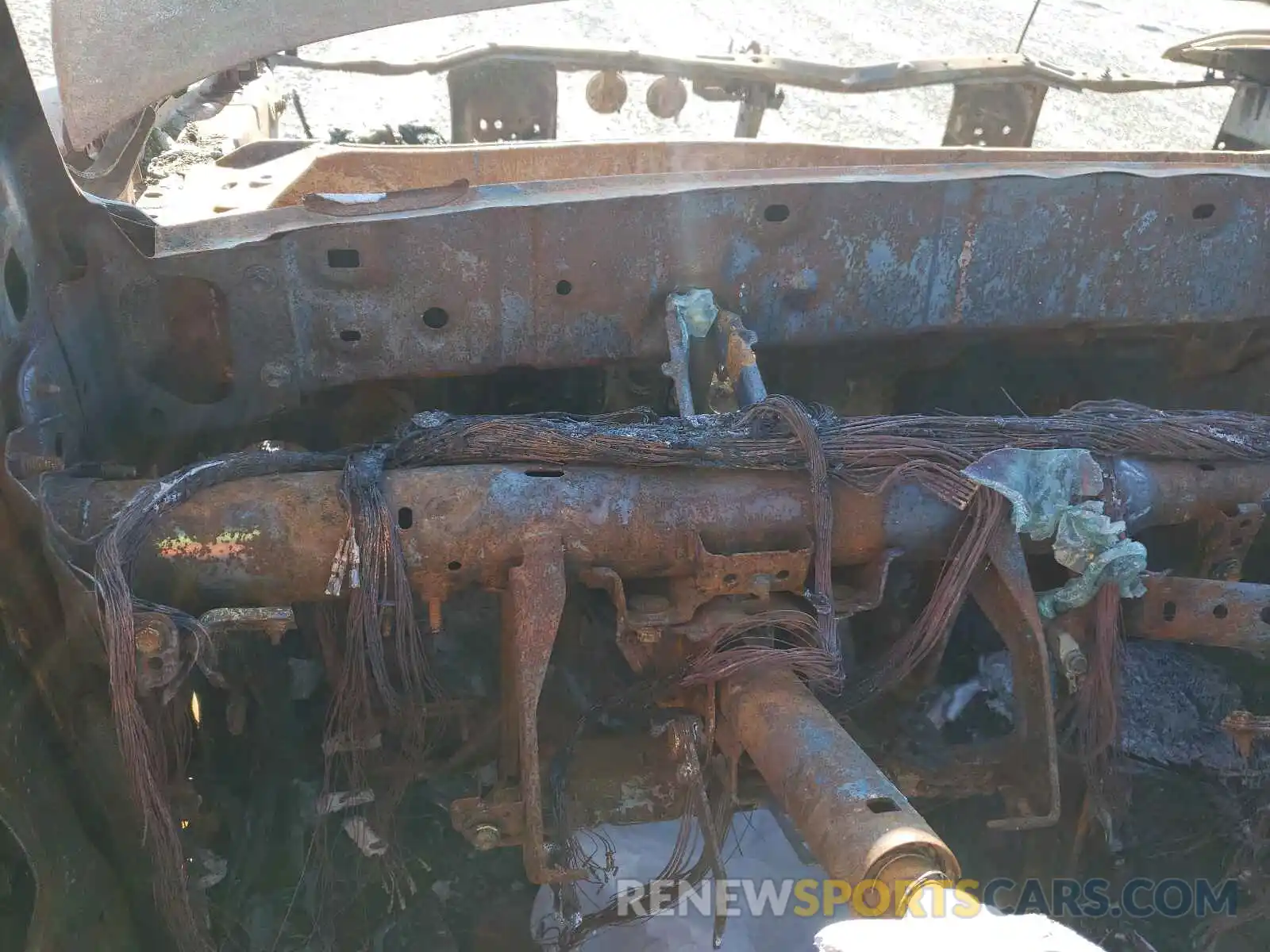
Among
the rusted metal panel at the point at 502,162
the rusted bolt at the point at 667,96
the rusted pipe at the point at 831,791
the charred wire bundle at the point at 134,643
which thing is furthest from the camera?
the rusted bolt at the point at 667,96

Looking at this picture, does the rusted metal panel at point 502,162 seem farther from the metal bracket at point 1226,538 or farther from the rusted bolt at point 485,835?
the rusted bolt at point 485,835

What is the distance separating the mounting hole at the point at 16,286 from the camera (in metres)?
2.15

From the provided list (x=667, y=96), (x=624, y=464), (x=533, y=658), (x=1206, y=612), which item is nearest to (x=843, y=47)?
(x=667, y=96)

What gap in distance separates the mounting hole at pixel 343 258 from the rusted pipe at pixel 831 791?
4.55 ft

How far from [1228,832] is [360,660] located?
2.18 meters

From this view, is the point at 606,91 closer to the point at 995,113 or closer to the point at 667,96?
the point at 667,96

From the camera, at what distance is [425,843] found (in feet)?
9.09

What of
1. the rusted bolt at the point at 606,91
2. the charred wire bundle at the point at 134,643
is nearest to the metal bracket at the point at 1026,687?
the charred wire bundle at the point at 134,643

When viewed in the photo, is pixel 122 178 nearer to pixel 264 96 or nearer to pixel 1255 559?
pixel 264 96

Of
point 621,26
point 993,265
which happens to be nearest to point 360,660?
point 993,265

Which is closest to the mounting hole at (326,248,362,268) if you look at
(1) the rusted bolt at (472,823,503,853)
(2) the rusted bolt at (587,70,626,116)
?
(1) the rusted bolt at (472,823,503,853)

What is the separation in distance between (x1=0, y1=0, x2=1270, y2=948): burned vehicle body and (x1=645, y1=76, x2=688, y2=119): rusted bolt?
3.22 metres

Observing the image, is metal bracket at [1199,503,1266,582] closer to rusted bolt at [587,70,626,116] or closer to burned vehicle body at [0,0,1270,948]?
burned vehicle body at [0,0,1270,948]

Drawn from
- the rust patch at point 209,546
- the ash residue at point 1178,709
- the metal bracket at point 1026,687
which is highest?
the rust patch at point 209,546
